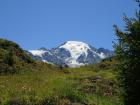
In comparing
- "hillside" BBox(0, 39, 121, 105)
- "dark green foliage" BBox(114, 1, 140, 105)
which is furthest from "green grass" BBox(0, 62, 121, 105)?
"dark green foliage" BBox(114, 1, 140, 105)

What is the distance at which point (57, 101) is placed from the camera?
23.6 m

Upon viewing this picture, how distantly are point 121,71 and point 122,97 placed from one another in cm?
139

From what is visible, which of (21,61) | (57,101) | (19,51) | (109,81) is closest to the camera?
(57,101)

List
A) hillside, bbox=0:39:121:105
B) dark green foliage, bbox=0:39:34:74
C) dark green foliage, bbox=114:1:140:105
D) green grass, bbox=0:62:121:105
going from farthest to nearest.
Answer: dark green foliage, bbox=0:39:34:74, hillside, bbox=0:39:121:105, green grass, bbox=0:62:121:105, dark green foliage, bbox=114:1:140:105

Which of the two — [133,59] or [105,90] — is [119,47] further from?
[105,90]

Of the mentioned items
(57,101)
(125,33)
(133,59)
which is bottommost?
(57,101)

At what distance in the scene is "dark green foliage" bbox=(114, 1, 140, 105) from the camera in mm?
20234

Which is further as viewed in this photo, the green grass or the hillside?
the hillside

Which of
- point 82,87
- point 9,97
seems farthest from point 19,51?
point 9,97

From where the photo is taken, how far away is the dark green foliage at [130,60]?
66.4ft

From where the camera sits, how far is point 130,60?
2053cm

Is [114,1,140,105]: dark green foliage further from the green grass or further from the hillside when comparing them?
the green grass

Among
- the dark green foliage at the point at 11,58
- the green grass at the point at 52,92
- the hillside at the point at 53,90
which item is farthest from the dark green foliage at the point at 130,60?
the dark green foliage at the point at 11,58

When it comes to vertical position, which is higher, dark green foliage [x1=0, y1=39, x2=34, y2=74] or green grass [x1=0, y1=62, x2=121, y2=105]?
dark green foliage [x1=0, y1=39, x2=34, y2=74]
